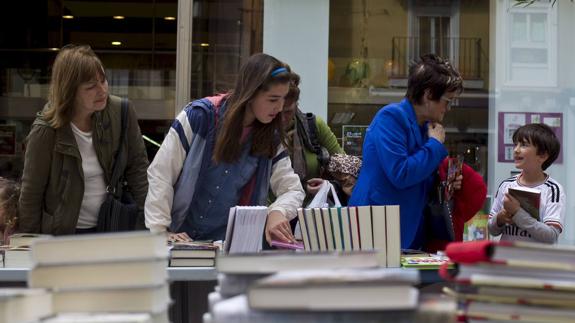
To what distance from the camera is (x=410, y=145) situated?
356 cm

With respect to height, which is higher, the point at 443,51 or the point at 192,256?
the point at 443,51

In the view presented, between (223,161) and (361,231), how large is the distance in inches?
28.4

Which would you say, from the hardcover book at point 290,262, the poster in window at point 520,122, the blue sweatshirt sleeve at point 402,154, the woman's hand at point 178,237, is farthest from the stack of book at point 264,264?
the poster in window at point 520,122

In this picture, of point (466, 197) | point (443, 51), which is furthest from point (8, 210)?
point (443, 51)

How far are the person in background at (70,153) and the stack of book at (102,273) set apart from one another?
7.36 ft

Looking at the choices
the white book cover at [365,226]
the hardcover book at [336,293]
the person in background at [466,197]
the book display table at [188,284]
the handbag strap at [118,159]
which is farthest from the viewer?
the person in background at [466,197]

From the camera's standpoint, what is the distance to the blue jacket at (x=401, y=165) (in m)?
3.42

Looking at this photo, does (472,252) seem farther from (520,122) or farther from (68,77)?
(520,122)

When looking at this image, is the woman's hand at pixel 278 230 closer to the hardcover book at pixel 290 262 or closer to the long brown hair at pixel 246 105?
the long brown hair at pixel 246 105

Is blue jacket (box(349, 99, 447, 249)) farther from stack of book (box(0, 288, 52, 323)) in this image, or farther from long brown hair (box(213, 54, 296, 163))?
stack of book (box(0, 288, 52, 323))

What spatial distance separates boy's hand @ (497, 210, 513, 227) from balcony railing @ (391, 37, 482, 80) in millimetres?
3406

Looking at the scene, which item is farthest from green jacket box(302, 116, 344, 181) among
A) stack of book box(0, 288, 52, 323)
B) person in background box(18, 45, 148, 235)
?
stack of book box(0, 288, 52, 323)

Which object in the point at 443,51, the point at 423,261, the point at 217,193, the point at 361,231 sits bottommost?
the point at 423,261

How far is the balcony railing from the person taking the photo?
A: 7.66 meters
